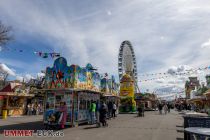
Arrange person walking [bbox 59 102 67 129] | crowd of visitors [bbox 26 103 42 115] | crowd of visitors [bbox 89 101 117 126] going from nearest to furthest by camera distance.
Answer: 1. person walking [bbox 59 102 67 129]
2. crowd of visitors [bbox 89 101 117 126]
3. crowd of visitors [bbox 26 103 42 115]

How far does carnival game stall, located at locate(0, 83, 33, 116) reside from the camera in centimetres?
2781

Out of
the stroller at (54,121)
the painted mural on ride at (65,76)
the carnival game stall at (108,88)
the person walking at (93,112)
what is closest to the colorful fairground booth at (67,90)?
the painted mural on ride at (65,76)

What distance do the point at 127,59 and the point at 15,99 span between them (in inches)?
1071

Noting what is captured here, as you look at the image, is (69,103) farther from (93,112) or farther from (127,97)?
(127,97)

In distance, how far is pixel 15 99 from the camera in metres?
29.6

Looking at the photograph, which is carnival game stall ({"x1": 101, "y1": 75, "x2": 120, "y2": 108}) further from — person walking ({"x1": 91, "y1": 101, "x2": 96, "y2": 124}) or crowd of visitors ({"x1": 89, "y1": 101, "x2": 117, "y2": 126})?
person walking ({"x1": 91, "y1": 101, "x2": 96, "y2": 124})

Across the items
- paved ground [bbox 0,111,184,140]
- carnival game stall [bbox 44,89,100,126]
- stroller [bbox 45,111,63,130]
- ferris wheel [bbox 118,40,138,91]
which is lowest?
paved ground [bbox 0,111,184,140]

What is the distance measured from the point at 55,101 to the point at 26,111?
58.6 ft

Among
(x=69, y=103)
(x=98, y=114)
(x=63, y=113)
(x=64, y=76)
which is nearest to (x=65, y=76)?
(x=64, y=76)

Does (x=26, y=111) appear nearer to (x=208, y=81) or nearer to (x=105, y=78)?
(x=105, y=78)

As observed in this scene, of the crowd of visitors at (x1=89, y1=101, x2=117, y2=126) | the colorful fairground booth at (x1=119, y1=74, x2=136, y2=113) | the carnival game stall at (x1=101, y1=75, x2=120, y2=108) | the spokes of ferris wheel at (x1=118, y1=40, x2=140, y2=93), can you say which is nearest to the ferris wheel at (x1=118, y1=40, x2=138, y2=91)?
the spokes of ferris wheel at (x1=118, y1=40, x2=140, y2=93)

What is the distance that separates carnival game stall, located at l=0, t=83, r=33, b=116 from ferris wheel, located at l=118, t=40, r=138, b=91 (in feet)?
72.5

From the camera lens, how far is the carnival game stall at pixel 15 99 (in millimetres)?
27812

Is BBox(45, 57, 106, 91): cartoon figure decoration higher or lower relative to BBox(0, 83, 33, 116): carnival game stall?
higher
